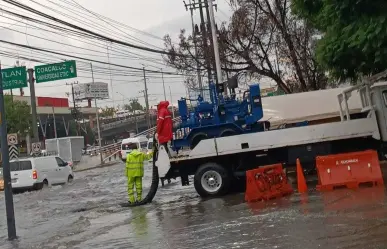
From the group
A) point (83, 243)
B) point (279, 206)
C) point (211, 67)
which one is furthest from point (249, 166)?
point (211, 67)

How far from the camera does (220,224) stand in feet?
35.0

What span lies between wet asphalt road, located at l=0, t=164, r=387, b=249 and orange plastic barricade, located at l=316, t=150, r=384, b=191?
43 cm

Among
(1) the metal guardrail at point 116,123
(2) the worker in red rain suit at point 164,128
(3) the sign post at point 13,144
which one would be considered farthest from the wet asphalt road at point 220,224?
(1) the metal guardrail at point 116,123

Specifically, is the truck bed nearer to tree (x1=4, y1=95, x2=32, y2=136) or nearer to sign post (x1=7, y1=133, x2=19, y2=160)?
sign post (x1=7, y1=133, x2=19, y2=160)

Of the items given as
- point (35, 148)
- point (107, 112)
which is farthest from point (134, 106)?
point (35, 148)

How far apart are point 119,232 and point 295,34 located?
18241 mm

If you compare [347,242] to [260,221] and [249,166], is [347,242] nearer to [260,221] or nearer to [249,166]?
[260,221]

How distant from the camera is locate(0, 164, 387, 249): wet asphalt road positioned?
8555mm

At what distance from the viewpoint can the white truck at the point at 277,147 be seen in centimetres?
1457

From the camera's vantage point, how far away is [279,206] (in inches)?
477

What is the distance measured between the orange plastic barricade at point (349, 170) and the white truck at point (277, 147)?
879 mm

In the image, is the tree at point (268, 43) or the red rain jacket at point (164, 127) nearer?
the red rain jacket at point (164, 127)

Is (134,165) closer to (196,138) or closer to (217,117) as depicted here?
(196,138)

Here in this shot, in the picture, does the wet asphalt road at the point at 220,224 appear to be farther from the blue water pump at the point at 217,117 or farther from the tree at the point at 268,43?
the tree at the point at 268,43
